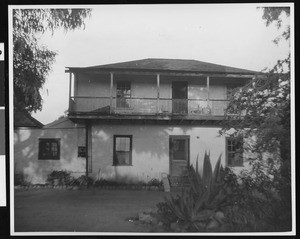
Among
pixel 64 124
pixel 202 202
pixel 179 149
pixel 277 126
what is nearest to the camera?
pixel 277 126

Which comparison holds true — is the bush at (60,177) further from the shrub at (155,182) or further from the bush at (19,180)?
the shrub at (155,182)

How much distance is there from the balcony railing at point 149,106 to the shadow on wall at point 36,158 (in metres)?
1.75

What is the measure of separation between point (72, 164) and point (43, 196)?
3092 mm

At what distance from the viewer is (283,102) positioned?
5727 mm

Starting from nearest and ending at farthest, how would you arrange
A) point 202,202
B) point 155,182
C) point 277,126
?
point 277,126
point 202,202
point 155,182

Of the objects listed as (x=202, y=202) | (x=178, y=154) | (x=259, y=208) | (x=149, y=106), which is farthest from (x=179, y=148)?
(x=259, y=208)

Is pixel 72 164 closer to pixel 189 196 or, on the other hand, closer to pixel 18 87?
pixel 18 87

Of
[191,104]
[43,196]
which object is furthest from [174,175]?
[43,196]

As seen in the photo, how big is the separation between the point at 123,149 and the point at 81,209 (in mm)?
5318

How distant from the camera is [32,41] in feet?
25.2

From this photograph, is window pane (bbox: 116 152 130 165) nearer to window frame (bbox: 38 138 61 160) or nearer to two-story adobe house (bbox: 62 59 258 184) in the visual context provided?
two-story adobe house (bbox: 62 59 258 184)

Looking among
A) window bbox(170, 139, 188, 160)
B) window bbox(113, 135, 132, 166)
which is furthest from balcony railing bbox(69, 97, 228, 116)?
window bbox(170, 139, 188, 160)

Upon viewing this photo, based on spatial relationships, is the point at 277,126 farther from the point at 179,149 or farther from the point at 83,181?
the point at 83,181

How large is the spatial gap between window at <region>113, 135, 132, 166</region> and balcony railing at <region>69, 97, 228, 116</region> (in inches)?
49.4
